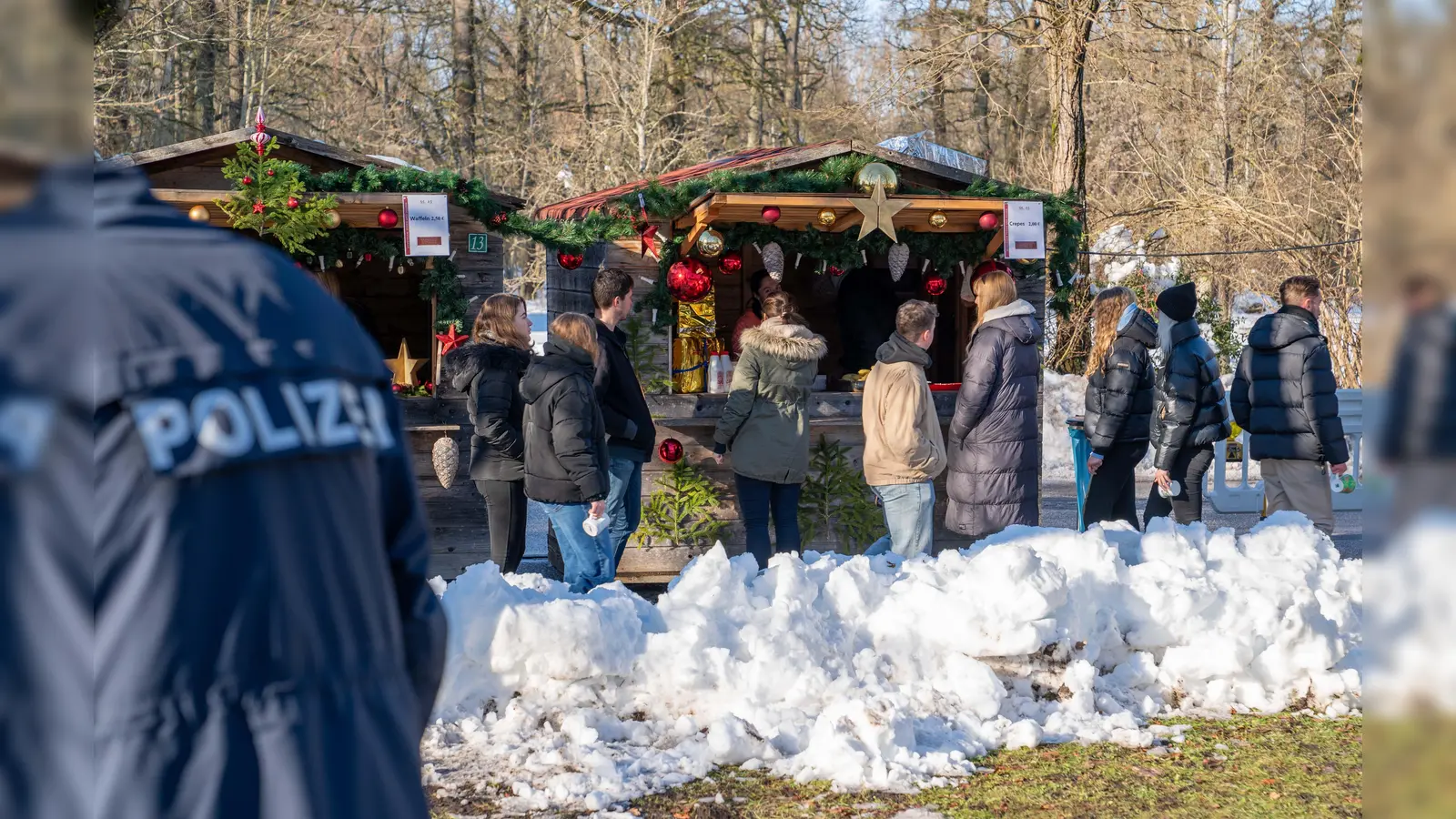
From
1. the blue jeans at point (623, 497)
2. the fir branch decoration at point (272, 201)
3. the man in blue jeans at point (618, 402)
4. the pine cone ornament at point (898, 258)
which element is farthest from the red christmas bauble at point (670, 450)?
the fir branch decoration at point (272, 201)

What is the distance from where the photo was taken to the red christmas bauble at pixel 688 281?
8.20 metres

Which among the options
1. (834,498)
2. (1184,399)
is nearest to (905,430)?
(1184,399)

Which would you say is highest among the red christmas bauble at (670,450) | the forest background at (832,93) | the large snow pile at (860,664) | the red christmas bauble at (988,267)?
the forest background at (832,93)

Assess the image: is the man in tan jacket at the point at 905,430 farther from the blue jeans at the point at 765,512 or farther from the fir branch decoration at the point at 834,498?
the fir branch decoration at the point at 834,498

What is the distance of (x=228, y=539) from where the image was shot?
1.45m

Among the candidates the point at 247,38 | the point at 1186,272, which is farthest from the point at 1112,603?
the point at 1186,272

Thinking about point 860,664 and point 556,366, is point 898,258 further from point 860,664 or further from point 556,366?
point 860,664

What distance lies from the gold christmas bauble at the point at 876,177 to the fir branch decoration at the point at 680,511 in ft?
7.17

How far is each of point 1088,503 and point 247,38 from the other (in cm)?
1318

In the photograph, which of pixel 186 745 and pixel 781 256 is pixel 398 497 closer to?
pixel 186 745

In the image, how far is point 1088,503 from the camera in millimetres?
7477

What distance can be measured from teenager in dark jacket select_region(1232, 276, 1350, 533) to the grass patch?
2.41 metres

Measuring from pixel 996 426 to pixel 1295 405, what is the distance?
1641 mm

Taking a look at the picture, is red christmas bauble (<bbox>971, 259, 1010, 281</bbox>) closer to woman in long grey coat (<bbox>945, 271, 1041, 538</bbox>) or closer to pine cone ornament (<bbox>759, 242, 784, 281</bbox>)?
pine cone ornament (<bbox>759, 242, 784, 281</bbox>)
